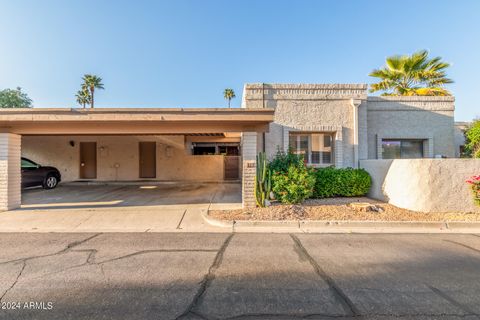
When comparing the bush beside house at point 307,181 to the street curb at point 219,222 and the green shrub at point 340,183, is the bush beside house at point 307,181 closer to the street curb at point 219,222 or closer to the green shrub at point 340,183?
the green shrub at point 340,183

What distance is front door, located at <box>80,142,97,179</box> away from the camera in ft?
49.4

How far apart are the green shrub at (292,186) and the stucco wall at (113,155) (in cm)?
892

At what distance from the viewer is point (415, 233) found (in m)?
5.71

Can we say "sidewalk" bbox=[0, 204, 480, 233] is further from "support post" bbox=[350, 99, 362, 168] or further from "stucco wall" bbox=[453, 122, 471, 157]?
"stucco wall" bbox=[453, 122, 471, 157]

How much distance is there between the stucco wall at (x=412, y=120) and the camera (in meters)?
10.9

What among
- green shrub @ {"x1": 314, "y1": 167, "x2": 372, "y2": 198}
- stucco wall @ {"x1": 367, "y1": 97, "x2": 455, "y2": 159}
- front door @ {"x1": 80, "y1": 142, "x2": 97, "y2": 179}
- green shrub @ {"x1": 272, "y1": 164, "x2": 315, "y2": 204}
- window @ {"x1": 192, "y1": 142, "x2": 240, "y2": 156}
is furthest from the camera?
window @ {"x1": 192, "y1": 142, "x2": 240, "y2": 156}

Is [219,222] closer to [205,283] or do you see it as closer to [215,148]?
[205,283]

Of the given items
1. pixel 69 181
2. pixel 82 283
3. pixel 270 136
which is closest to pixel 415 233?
pixel 270 136

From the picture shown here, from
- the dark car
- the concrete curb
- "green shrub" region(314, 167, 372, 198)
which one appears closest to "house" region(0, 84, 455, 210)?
"green shrub" region(314, 167, 372, 198)

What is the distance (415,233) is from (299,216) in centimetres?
281

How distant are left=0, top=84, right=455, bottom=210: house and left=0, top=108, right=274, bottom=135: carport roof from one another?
0.03 meters

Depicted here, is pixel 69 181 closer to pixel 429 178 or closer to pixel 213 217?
pixel 213 217

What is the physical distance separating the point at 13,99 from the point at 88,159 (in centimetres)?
2896

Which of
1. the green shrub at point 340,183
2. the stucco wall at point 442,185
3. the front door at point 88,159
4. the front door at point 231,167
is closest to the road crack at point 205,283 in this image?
the green shrub at point 340,183
